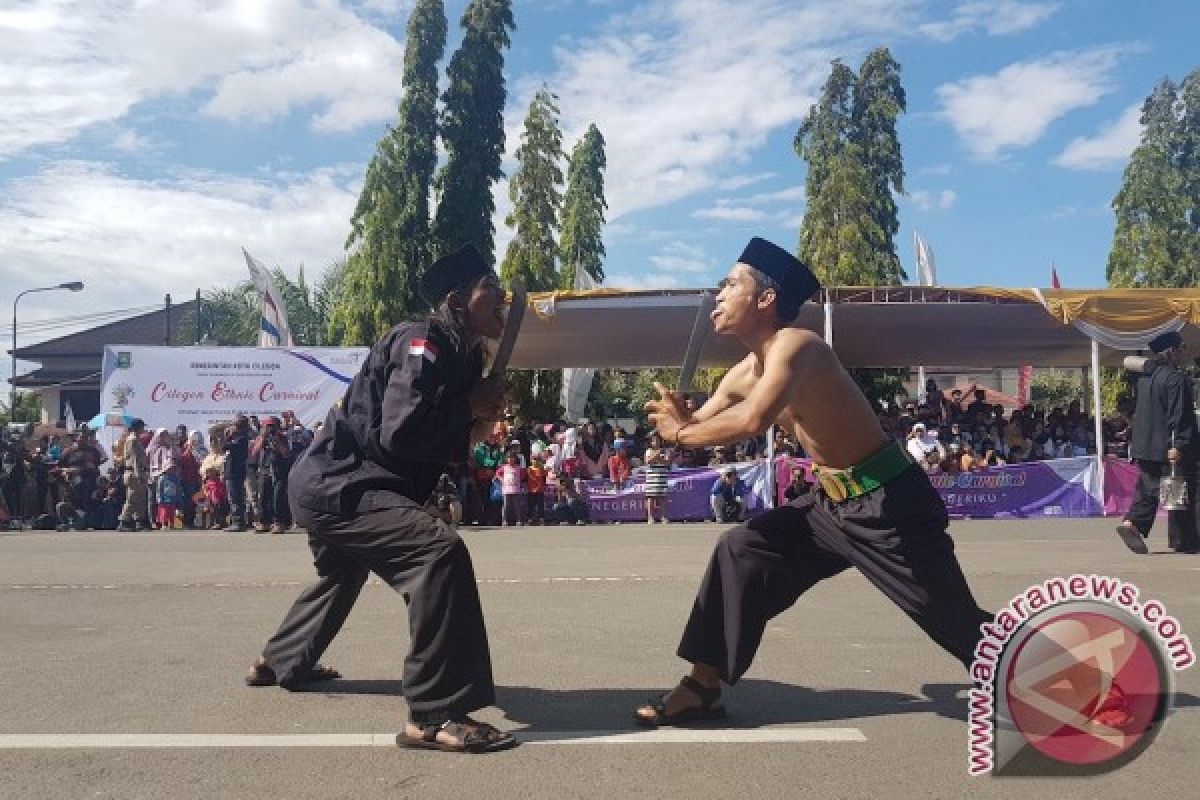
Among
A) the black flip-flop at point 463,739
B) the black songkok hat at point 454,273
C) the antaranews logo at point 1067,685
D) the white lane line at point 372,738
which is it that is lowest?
the white lane line at point 372,738

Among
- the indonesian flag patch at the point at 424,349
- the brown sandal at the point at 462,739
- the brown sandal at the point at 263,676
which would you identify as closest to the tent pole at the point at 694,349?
the indonesian flag patch at the point at 424,349

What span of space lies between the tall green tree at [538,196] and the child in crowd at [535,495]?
50.5ft

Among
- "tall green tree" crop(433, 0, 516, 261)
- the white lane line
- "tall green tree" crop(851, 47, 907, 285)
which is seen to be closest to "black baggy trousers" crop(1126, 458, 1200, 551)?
the white lane line

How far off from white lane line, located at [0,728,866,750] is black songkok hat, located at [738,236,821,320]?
1.56m

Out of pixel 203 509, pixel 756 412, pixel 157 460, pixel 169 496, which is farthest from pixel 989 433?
pixel 756 412

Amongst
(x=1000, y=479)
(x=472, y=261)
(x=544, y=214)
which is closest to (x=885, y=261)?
(x=544, y=214)

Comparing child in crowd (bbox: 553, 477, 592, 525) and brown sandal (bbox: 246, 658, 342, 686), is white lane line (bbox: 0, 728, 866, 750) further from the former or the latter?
child in crowd (bbox: 553, 477, 592, 525)

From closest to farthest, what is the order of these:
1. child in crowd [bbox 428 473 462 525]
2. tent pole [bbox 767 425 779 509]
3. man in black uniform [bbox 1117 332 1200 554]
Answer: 1. child in crowd [bbox 428 473 462 525]
2. man in black uniform [bbox 1117 332 1200 554]
3. tent pole [bbox 767 425 779 509]

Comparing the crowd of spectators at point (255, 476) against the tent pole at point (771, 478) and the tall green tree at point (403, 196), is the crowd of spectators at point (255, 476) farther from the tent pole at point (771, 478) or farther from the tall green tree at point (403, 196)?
the tall green tree at point (403, 196)

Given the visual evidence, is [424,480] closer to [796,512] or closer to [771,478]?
[796,512]

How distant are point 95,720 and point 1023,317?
16407 mm

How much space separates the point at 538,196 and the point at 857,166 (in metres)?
10.7

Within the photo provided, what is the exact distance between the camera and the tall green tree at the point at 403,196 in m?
27.5

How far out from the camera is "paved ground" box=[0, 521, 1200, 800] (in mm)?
3211
